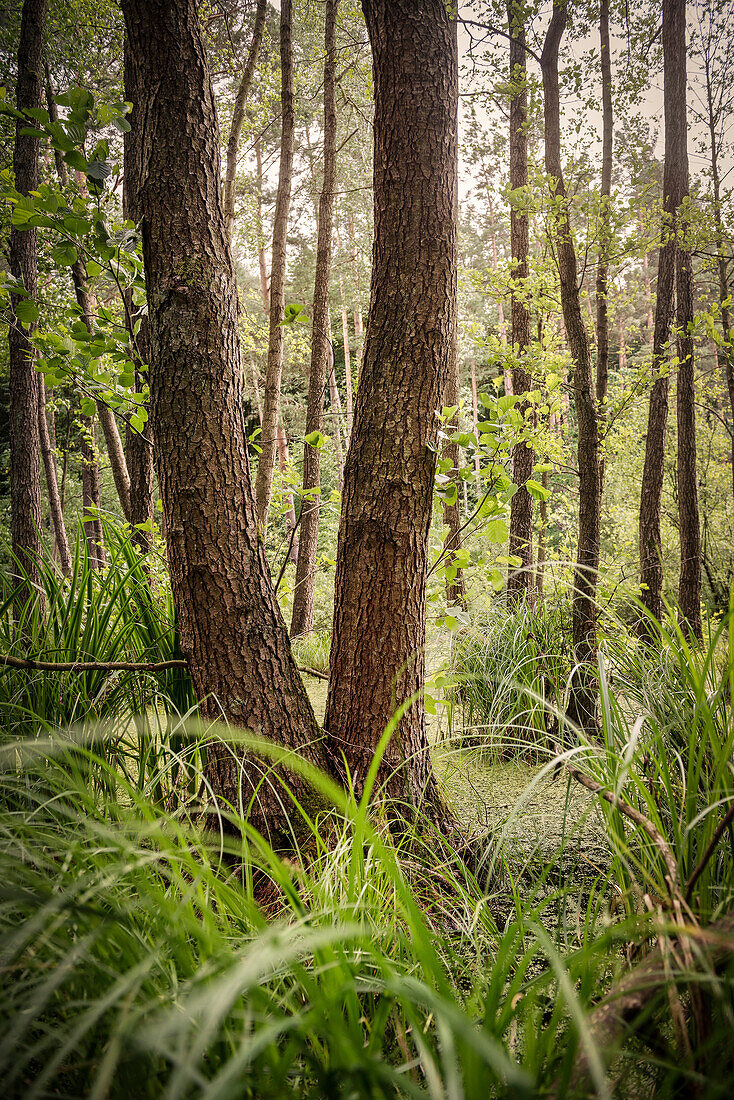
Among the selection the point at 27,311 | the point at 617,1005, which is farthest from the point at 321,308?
the point at 617,1005

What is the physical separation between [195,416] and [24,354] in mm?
3562

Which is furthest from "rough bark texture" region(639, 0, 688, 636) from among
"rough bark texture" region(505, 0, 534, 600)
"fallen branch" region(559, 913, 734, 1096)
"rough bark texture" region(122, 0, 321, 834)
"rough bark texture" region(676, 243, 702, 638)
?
"fallen branch" region(559, 913, 734, 1096)

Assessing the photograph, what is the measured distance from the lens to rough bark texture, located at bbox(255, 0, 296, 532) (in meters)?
3.71

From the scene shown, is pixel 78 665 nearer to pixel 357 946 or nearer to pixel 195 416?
pixel 195 416

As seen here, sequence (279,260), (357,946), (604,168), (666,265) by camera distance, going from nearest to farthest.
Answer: (357,946)
(666,265)
(279,260)
(604,168)

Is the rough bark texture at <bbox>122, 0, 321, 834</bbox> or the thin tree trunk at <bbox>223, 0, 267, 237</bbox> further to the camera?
the thin tree trunk at <bbox>223, 0, 267, 237</bbox>

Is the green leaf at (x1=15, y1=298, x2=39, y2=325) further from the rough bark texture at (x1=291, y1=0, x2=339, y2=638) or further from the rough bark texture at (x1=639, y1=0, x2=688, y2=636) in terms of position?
the rough bark texture at (x1=639, y1=0, x2=688, y2=636)

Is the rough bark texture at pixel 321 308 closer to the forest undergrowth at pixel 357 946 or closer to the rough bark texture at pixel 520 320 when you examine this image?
the rough bark texture at pixel 520 320

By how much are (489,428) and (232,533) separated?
30.7 inches

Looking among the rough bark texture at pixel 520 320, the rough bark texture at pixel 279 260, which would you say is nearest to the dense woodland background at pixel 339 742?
the rough bark texture at pixel 520 320

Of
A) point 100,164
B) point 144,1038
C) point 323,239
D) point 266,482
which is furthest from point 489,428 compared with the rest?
point 323,239

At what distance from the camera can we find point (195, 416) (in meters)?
1.24

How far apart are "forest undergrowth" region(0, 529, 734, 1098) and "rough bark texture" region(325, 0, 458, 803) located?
30 cm

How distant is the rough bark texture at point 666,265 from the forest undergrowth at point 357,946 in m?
3.07
